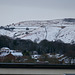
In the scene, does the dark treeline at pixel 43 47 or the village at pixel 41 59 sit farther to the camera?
the dark treeline at pixel 43 47

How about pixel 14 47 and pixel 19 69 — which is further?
pixel 14 47

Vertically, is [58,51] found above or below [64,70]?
below

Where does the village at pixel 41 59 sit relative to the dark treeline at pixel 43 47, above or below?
above

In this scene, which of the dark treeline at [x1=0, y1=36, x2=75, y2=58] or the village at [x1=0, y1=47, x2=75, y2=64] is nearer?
the village at [x1=0, y1=47, x2=75, y2=64]

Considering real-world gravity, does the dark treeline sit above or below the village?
below

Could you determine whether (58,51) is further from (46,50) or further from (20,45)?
(20,45)

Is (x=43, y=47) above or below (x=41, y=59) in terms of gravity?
below

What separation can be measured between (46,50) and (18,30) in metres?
85.7

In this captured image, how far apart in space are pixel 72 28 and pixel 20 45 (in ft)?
233

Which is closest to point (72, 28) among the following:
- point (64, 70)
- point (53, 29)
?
point (53, 29)

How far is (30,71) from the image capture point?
935 centimetres

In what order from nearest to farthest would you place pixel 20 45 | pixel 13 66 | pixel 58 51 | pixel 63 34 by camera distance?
pixel 13 66 < pixel 58 51 < pixel 20 45 < pixel 63 34

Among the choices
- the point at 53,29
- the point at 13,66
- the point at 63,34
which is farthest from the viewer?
the point at 53,29

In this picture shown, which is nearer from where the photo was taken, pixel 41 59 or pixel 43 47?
pixel 41 59
